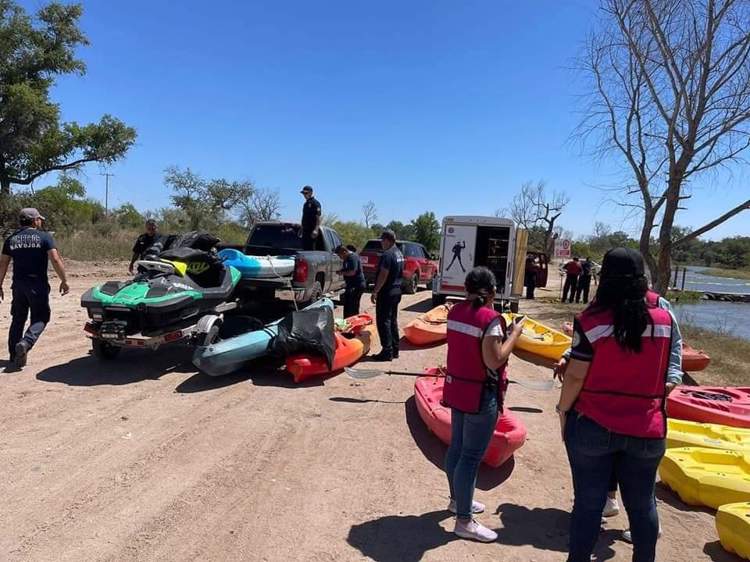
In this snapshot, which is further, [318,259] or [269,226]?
[269,226]

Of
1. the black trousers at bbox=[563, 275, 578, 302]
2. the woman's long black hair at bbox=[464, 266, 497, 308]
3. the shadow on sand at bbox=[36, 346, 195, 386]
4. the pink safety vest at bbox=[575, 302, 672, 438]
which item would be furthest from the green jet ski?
the black trousers at bbox=[563, 275, 578, 302]

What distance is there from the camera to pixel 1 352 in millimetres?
7625

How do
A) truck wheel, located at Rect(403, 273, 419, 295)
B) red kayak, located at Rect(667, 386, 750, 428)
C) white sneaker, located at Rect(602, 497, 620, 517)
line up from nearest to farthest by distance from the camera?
white sneaker, located at Rect(602, 497, 620, 517), red kayak, located at Rect(667, 386, 750, 428), truck wheel, located at Rect(403, 273, 419, 295)

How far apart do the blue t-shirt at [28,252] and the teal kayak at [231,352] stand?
7.41ft

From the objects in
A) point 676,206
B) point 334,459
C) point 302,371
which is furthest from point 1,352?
point 676,206

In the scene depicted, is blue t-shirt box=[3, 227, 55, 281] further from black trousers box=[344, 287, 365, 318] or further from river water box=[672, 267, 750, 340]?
river water box=[672, 267, 750, 340]

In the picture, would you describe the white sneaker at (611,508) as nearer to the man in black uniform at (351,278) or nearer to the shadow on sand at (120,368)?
the shadow on sand at (120,368)

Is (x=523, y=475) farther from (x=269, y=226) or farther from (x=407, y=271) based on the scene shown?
(x=407, y=271)

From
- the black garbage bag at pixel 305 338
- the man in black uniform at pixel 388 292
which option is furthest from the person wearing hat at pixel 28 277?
the man in black uniform at pixel 388 292

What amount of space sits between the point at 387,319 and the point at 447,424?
3406mm

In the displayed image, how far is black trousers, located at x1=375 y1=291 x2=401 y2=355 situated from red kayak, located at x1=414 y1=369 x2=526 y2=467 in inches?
74.9

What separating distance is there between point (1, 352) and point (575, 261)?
708 inches

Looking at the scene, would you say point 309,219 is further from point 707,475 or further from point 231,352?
point 707,475

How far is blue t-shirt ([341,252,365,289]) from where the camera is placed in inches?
380
